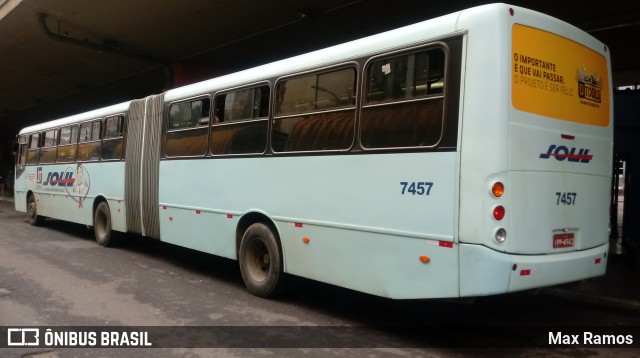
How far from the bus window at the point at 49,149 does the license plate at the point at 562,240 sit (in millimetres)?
12627

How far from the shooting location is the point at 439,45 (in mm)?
4453

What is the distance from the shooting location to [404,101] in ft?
15.5

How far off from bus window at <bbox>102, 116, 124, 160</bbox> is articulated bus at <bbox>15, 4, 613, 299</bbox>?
395cm

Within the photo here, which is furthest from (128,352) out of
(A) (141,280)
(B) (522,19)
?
(B) (522,19)

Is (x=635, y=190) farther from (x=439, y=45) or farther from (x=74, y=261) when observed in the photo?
(x=74, y=261)

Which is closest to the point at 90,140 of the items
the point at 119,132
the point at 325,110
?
the point at 119,132

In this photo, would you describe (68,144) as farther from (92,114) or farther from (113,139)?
(113,139)

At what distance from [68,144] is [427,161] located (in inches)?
427

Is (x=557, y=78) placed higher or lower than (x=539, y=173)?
higher

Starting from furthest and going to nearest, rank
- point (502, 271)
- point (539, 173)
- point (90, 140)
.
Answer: point (90, 140) → point (539, 173) → point (502, 271)

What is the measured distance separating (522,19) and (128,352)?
184 inches

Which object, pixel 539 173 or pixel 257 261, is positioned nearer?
pixel 539 173

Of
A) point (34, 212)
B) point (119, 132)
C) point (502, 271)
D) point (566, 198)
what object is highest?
point (119, 132)

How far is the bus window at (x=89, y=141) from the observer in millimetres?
11078
